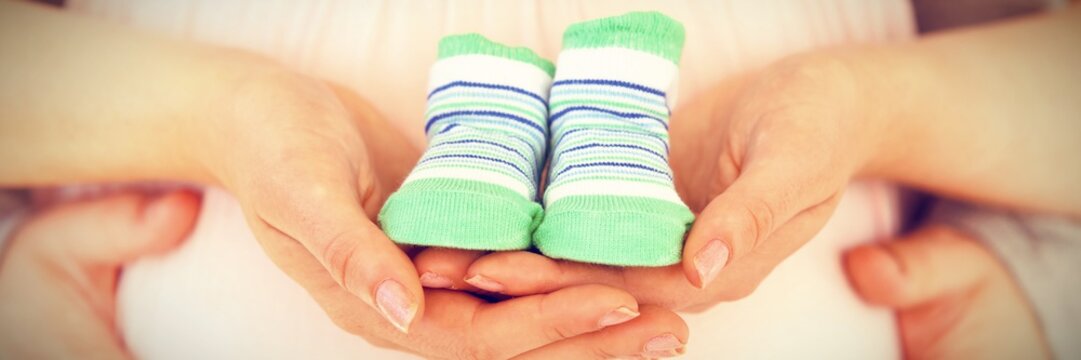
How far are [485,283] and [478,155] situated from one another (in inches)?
5.1

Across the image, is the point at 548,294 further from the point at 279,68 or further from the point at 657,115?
the point at 279,68

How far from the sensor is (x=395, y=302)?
475 mm

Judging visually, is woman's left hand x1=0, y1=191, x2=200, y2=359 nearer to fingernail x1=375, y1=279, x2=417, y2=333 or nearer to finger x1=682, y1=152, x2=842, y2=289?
fingernail x1=375, y1=279, x2=417, y2=333

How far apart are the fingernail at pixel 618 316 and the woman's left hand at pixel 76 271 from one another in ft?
1.94

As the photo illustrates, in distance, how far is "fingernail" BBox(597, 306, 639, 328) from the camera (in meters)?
0.50

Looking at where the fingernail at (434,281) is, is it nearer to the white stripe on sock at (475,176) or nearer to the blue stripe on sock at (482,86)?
the white stripe on sock at (475,176)

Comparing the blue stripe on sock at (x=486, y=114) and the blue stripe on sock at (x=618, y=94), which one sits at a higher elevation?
the blue stripe on sock at (x=618, y=94)

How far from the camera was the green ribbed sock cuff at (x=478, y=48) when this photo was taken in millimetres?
731

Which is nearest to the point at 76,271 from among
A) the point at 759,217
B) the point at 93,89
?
the point at 93,89

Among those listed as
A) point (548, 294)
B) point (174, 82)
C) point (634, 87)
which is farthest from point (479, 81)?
point (174, 82)

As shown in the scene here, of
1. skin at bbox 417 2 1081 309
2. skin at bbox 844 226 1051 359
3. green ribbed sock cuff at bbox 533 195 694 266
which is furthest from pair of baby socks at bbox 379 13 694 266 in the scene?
skin at bbox 844 226 1051 359

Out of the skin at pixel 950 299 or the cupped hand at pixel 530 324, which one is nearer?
the cupped hand at pixel 530 324

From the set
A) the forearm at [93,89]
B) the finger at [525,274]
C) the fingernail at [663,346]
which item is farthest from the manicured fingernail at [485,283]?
the forearm at [93,89]

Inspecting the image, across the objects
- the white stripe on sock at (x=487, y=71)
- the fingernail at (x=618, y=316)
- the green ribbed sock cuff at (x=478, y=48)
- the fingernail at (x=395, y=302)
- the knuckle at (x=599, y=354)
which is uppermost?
the green ribbed sock cuff at (x=478, y=48)
